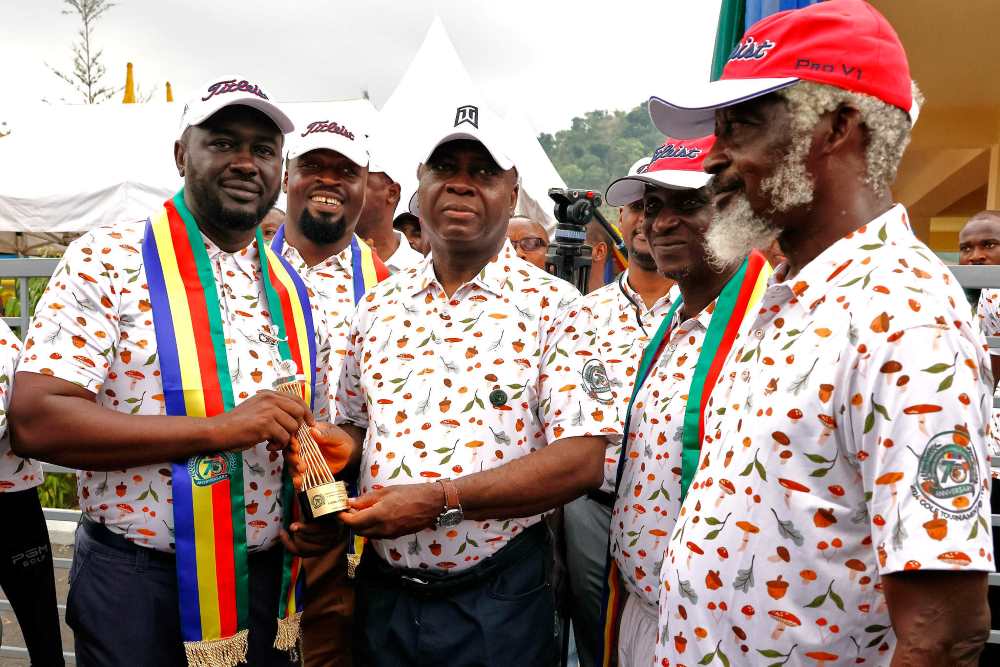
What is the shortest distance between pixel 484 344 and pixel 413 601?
2.42 feet

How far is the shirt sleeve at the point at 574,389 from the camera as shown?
2225mm

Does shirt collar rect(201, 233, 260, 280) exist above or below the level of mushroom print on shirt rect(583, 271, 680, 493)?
above

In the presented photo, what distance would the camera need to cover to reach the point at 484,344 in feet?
7.69

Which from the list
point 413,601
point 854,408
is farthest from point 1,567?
point 854,408

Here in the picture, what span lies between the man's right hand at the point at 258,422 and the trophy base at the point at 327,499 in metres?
0.18

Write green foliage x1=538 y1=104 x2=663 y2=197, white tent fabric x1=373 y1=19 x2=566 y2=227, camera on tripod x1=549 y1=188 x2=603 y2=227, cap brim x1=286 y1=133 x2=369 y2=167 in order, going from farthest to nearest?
green foliage x1=538 y1=104 x2=663 y2=197
white tent fabric x1=373 y1=19 x2=566 y2=227
camera on tripod x1=549 y1=188 x2=603 y2=227
cap brim x1=286 y1=133 x2=369 y2=167

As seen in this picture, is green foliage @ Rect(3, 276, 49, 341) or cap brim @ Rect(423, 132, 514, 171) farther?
green foliage @ Rect(3, 276, 49, 341)

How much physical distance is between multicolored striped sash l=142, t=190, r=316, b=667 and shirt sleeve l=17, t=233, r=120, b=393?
124 mm

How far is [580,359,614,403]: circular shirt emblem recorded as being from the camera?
2.25 metres

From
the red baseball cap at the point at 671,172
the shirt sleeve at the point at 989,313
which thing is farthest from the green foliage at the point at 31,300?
the shirt sleeve at the point at 989,313

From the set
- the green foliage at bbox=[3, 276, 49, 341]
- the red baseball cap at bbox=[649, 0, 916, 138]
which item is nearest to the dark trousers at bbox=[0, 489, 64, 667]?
the red baseball cap at bbox=[649, 0, 916, 138]

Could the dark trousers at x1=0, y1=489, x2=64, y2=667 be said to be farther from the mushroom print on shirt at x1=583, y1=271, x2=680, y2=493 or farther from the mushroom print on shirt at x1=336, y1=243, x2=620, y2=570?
the mushroom print on shirt at x1=583, y1=271, x2=680, y2=493

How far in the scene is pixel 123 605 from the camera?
2.21 m

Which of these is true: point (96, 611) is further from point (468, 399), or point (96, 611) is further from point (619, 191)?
point (619, 191)
